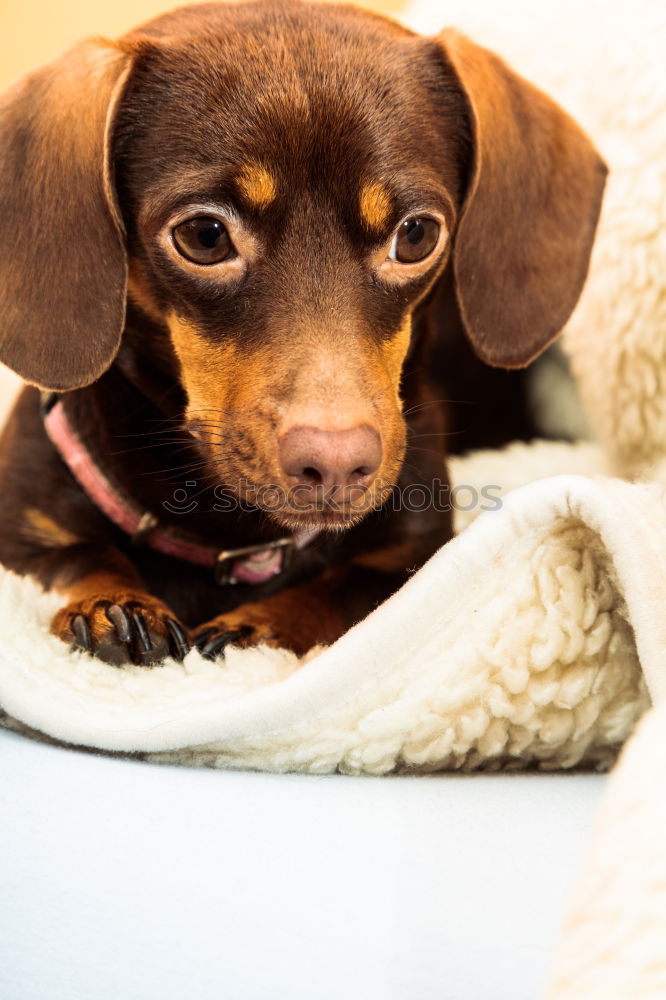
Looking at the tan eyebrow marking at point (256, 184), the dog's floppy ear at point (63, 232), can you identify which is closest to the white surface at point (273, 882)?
the dog's floppy ear at point (63, 232)

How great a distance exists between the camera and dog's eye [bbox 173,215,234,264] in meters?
1.19

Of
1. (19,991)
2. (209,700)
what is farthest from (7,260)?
(19,991)

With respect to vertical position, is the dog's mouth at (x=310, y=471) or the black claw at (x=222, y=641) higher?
the dog's mouth at (x=310, y=471)

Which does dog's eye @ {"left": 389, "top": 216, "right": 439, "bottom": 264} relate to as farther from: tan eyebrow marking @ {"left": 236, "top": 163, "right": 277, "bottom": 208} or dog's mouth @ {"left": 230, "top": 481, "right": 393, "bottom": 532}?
dog's mouth @ {"left": 230, "top": 481, "right": 393, "bottom": 532}

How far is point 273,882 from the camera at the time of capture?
804mm

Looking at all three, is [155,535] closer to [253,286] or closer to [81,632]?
[81,632]

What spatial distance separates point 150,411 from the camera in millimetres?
1451

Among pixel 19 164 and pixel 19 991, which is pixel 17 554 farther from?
pixel 19 991

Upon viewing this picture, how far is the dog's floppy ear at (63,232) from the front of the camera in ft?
4.00

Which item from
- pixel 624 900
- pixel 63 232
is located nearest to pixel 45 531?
pixel 63 232

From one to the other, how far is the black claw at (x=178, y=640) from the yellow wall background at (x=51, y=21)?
2.60m

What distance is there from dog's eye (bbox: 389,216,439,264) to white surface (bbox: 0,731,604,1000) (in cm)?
63

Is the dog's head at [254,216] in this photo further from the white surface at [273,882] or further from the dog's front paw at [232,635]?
the white surface at [273,882]

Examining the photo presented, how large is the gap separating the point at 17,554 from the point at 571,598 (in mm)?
800
